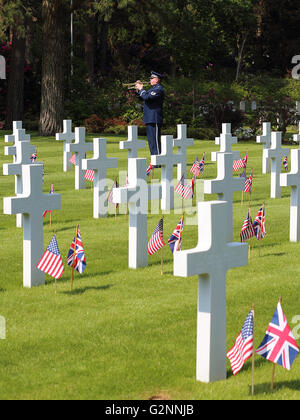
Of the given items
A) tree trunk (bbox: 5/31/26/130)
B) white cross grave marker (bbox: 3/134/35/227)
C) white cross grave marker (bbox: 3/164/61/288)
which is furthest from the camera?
tree trunk (bbox: 5/31/26/130)

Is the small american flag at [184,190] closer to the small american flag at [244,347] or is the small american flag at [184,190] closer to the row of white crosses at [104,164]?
the row of white crosses at [104,164]

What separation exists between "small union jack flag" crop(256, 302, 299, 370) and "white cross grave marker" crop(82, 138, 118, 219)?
28.7 feet

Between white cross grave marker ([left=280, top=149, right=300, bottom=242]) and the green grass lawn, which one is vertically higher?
→ white cross grave marker ([left=280, top=149, right=300, bottom=242])

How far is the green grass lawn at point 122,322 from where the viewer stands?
6773mm

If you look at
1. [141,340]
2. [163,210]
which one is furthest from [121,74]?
[141,340]

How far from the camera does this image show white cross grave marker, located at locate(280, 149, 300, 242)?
12.3 meters

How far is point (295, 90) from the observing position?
47.8m

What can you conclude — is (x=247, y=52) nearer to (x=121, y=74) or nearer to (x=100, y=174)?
(x=121, y=74)

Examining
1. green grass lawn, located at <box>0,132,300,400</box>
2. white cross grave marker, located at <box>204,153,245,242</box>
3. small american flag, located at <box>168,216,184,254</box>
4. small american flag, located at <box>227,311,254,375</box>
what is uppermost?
white cross grave marker, located at <box>204,153,245,242</box>

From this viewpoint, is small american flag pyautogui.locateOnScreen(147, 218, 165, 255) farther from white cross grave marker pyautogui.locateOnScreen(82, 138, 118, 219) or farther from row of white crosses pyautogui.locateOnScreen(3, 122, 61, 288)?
white cross grave marker pyautogui.locateOnScreen(82, 138, 118, 219)

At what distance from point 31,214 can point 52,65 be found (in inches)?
852

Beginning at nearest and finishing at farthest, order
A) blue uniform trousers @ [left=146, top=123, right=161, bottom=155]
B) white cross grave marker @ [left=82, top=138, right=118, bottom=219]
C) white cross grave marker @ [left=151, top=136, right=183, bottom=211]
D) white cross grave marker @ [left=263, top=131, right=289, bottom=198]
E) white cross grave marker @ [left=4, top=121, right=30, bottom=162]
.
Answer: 1. white cross grave marker @ [left=82, top=138, right=118, bottom=219]
2. white cross grave marker @ [left=151, top=136, right=183, bottom=211]
3. white cross grave marker @ [left=4, top=121, right=30, bottom=162]
4. white cross grave marker @ [left=263, top=131, right=289, bottom=198]
5. blue uniform trousers @ [left=146, top=123, right=161, bottom=155]

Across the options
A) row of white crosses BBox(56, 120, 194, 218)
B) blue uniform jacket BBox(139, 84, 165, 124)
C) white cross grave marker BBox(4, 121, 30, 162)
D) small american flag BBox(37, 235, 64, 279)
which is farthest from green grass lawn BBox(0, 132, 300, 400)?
blue uniform jacket BBox(139, 84, 165, 124)
